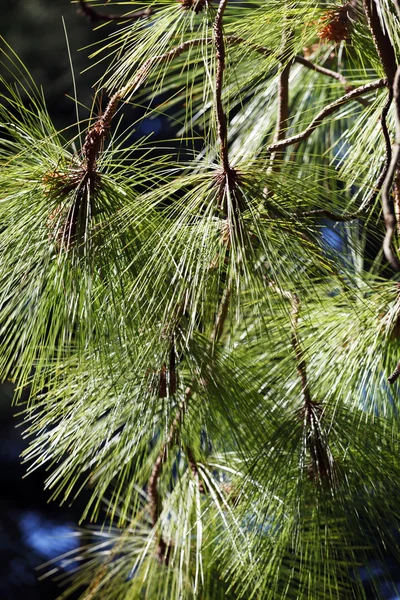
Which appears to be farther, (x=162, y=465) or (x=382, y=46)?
(x=162, y=465)

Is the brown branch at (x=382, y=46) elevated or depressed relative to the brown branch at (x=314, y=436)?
elevated

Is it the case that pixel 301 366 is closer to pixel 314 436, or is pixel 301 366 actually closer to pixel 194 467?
pixel 314 436

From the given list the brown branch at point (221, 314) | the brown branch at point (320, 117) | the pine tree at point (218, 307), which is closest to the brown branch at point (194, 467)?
the pine tree at point (218, 307)

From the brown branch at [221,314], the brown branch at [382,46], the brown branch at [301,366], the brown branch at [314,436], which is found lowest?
the brown branch at [314,436]

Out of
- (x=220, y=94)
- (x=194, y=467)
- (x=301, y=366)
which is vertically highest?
(x=220, y=94)

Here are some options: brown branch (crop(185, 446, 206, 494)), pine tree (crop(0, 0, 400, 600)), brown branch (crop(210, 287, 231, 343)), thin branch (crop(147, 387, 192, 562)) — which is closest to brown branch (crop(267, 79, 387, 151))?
pine tree (crop(0, 0, 400, 600))

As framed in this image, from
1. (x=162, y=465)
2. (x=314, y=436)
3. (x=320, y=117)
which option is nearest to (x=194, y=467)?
(x=162, y=465)

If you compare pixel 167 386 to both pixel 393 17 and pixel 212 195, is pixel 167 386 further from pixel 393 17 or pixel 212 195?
pixel 393 17

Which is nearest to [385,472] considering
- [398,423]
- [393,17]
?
[398,423]

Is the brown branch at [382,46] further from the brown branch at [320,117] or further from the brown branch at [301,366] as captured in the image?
the brown branch at [301,366]
